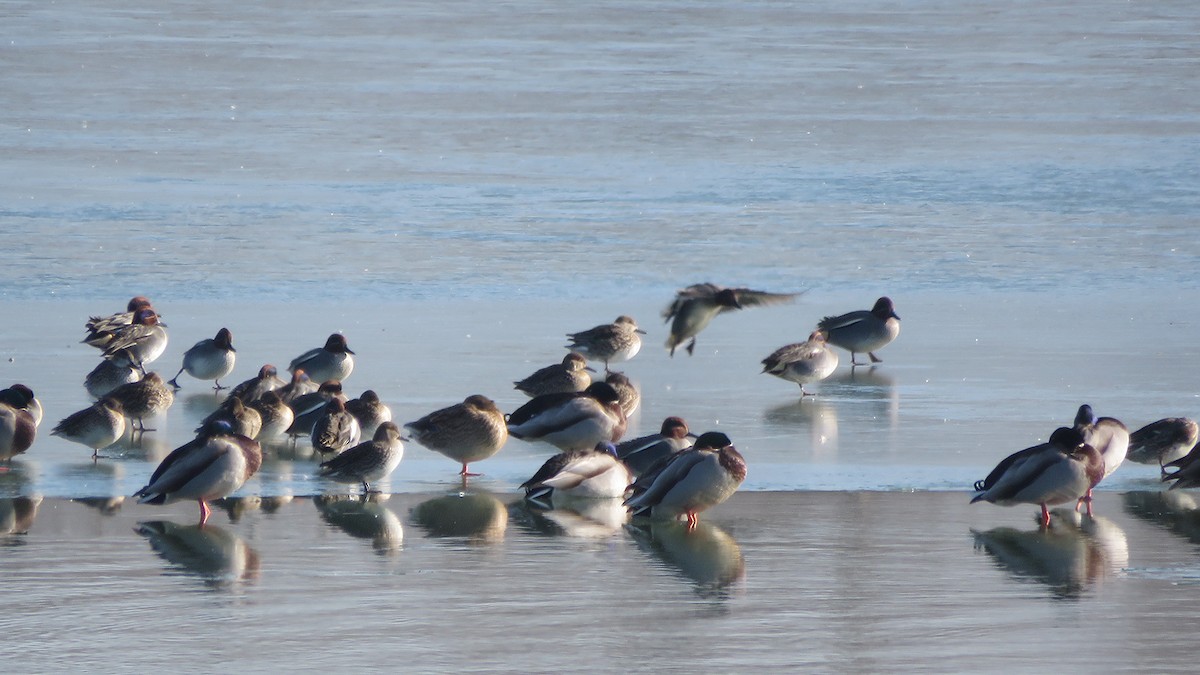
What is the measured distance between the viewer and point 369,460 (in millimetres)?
8453

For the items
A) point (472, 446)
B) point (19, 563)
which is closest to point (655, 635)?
point (19, 563)

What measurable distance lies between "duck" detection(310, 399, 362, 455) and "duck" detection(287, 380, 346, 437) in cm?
46

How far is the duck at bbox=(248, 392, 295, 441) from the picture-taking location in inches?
388

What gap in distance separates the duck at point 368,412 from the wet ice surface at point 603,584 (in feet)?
4.20

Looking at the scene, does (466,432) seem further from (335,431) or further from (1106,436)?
(1106,436)

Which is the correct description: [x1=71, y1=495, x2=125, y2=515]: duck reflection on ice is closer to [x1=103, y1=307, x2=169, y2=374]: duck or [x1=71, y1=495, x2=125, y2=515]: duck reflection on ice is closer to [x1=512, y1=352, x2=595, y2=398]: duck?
[x1=512, y1=352, x2=595, y2=398]: duck

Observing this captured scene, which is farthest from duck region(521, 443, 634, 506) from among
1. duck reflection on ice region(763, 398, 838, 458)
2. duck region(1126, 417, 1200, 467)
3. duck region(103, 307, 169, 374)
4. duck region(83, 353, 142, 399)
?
duck region(103, 307, 169, 374)

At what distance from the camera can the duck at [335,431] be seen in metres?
9.26

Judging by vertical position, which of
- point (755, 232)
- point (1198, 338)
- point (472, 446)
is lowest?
point (472, 446)

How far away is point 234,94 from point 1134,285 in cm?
1672

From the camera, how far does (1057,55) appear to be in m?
33.8

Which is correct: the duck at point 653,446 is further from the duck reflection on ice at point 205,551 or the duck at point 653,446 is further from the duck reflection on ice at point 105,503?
the duck reflection on ice at point 105,503

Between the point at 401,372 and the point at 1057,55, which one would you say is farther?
the point at 1057,55

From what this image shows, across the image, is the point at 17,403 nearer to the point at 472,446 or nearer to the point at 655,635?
the point at 472,446
